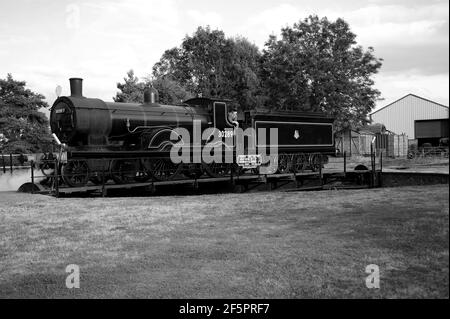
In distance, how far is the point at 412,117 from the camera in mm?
55031

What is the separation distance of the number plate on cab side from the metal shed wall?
3712cm

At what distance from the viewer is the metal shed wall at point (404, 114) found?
53562 millimetres

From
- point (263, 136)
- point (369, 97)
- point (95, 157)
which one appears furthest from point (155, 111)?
point (369, 97)

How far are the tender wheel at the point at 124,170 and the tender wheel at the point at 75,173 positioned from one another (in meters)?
0.95

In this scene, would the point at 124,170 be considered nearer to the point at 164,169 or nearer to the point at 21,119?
the point at 164,169

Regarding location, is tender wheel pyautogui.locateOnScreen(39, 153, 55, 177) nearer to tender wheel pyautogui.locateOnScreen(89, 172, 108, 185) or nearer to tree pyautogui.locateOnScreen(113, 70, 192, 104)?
tender wheel pyautogui.locateOnScreen(89, 172, 108, 185)

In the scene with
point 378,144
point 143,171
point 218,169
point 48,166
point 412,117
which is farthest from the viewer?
point 412,117

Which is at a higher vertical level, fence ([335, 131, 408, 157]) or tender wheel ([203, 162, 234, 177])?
fence ([335, 131, 408, 157])

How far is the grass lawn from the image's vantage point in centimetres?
294

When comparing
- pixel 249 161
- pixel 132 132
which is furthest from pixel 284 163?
pixel 132 132

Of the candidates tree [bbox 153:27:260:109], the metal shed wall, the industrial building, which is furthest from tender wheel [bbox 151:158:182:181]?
the metal shed wall

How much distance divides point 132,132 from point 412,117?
151 ft

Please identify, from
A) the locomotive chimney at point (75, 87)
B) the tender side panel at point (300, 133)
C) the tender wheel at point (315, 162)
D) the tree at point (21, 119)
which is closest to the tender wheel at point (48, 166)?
the locomotive chimney at point (75, 87)

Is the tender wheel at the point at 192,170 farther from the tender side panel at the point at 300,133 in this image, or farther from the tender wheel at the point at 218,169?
the tender side panel at the point at 300,133
